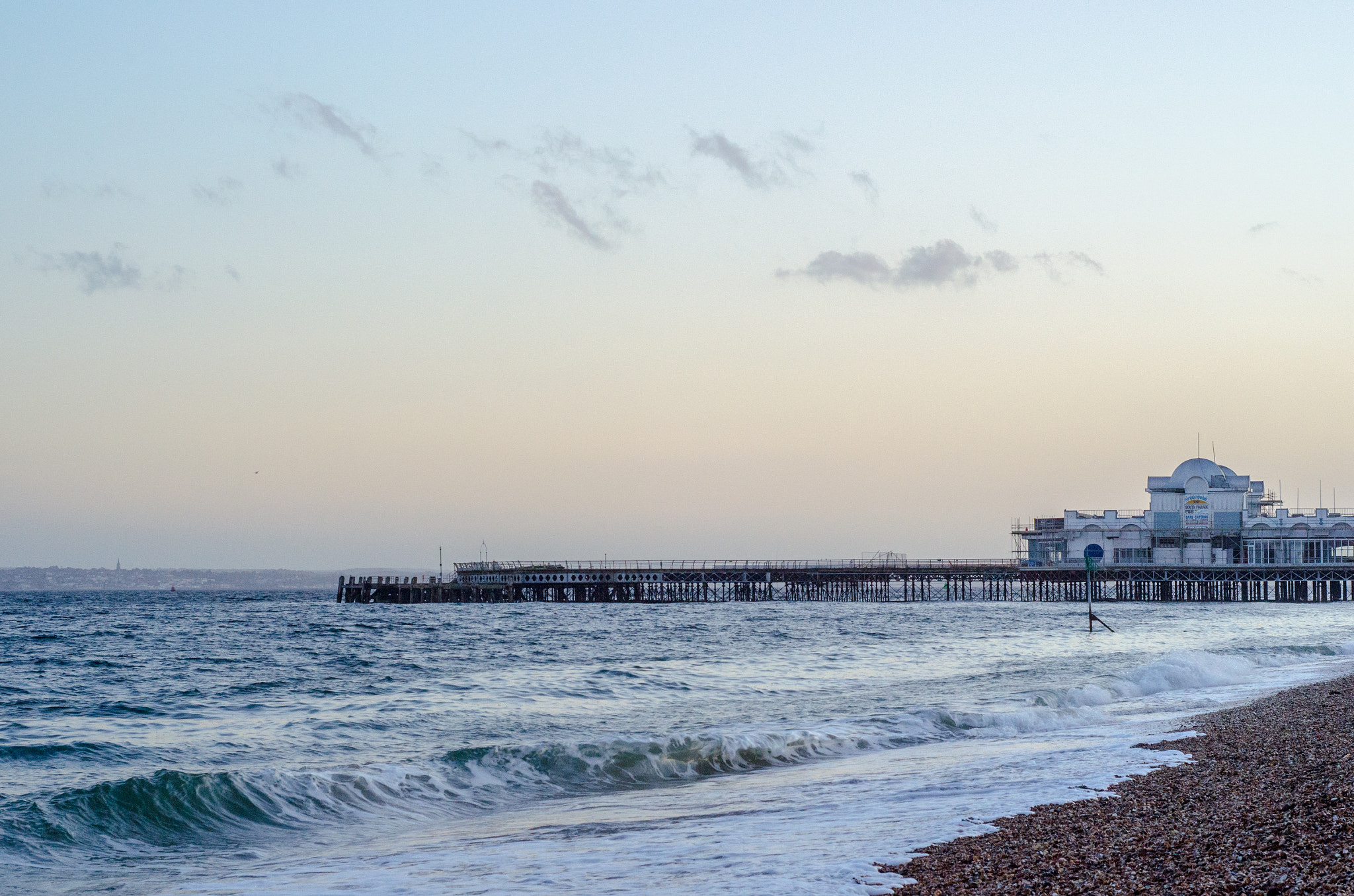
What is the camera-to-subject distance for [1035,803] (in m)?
9.65

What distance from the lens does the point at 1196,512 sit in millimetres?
76938

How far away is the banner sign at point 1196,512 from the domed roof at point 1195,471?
1.20 m

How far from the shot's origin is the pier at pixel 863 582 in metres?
73.7

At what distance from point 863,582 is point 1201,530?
→ 2339cm

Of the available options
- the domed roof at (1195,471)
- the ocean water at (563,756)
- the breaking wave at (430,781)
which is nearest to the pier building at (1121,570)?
the domed roof at (1195,471)

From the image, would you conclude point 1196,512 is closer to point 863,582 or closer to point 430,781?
point 863,582

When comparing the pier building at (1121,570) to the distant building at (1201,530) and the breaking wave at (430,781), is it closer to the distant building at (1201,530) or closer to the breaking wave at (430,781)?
the distant building at (1201,530)

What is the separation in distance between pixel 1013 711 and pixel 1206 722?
3.20 m

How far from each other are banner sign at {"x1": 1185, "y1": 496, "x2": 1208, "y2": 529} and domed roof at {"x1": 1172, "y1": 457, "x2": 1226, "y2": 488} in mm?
1203

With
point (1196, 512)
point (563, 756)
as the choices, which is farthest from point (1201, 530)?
point (563, 756)

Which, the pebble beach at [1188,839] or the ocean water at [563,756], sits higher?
the pebble beach at [1188,839]

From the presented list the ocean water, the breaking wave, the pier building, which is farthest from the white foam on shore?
the pier building

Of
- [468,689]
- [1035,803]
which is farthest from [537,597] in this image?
[1035,803]

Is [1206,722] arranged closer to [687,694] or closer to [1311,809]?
[1311,809]
